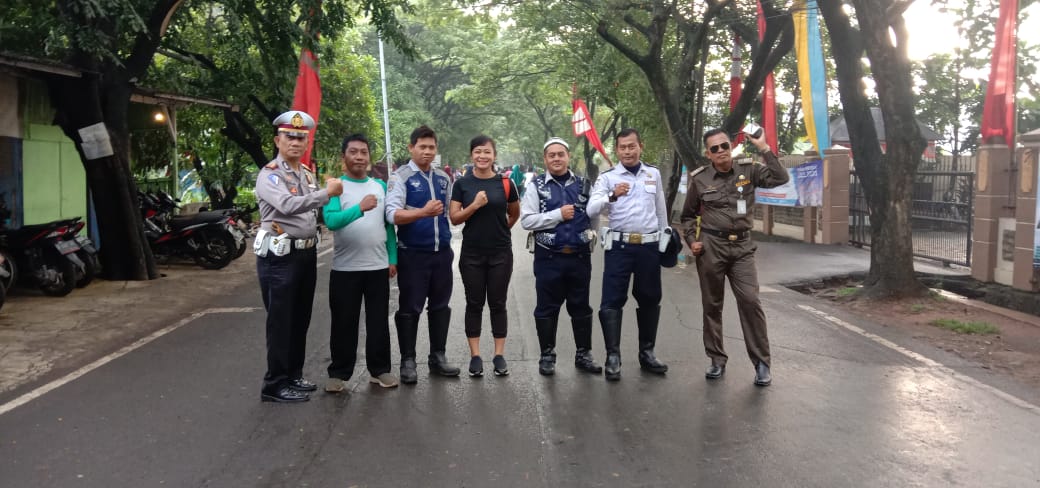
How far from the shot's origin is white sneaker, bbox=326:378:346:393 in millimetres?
5398

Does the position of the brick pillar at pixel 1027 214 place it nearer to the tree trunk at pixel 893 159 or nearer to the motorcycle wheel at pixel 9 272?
the tree trunk at pixel 893 159

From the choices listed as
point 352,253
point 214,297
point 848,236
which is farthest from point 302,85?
point 848,236

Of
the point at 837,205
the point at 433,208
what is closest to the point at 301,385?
the point at 433,208

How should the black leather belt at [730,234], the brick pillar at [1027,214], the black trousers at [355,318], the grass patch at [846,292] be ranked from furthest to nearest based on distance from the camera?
the grass patch at [846,292] < the brick pillar at [1027,214] < the black leather belt at [730,234] < the black trousers at [355,318]

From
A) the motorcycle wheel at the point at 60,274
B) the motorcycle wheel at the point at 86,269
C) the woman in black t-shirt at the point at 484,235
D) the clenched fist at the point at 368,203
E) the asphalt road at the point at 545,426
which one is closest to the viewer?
the asphalt road at the point at 545,426

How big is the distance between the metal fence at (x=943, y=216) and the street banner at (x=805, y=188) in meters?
2.64

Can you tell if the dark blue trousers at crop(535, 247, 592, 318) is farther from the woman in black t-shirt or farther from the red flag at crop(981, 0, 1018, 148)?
the red flag at crop(981, 0, 1018, 148)

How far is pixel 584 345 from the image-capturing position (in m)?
5.99

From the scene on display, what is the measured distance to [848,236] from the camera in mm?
17203

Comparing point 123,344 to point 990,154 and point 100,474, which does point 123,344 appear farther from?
point 990,154

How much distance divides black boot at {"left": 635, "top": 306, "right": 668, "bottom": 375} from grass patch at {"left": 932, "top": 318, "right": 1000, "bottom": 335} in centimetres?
383

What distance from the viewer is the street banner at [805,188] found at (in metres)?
17.3

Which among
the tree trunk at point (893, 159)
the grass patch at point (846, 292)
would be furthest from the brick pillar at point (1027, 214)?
the grass patch at point (846, 292)

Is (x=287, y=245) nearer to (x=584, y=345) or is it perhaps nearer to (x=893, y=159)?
(x=584, y=345)
